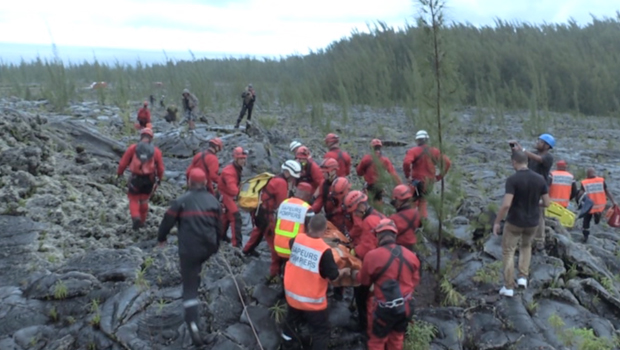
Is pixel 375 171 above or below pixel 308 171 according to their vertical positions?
below

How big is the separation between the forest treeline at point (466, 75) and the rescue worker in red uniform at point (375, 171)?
39.0 feet

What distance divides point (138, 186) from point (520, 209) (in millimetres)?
5291

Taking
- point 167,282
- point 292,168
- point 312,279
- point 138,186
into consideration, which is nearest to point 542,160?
point 292,168

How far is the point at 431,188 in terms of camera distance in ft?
21.6

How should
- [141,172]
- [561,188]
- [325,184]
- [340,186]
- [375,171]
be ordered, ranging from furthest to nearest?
[561,188]
[375,171]
[141,172]
[325,184]
[340,186]

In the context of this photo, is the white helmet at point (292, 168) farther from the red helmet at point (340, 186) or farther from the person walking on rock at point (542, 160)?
the person walking on rock at point (542, 160)

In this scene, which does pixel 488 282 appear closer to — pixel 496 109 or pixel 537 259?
pixel 537 259

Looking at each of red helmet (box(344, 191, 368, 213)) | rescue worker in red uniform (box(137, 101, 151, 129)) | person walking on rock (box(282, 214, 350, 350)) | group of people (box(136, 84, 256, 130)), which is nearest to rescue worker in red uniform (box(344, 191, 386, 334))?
red helmet (box(344, 191, 368, 213))

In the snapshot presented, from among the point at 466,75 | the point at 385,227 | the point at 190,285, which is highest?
the point at 466,75

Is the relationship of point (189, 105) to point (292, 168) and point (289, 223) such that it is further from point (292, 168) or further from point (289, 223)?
point (289, 223)

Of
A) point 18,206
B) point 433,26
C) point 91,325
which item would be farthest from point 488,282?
point 18,206

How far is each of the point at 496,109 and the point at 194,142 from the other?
1254 centimetres

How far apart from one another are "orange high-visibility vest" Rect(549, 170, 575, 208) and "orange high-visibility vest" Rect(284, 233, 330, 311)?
5462 millimetres

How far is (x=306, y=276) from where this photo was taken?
201 inches
